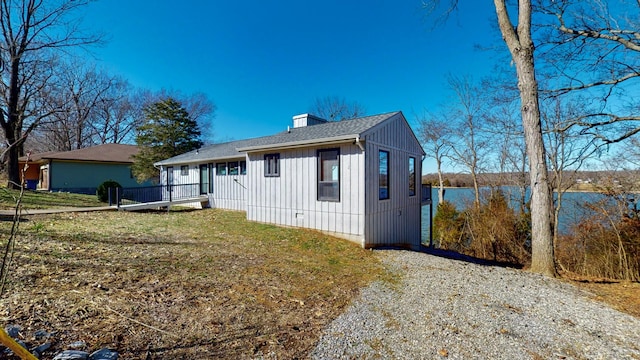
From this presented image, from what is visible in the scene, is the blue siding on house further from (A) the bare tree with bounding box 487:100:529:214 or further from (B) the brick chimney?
(A) the bare tree with bounding box 487:100:529:214

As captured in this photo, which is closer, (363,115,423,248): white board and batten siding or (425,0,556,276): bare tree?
(425,0,556,276): bare tree

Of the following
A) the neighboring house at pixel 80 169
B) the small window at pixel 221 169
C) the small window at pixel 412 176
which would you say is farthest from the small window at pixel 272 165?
the neighboring house at pixel 80 169

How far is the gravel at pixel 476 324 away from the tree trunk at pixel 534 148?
4.34ft

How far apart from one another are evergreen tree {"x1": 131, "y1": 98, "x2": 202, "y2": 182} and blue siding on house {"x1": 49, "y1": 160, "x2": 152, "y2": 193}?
215cm

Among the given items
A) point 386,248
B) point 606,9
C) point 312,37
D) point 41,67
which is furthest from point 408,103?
point 41,67

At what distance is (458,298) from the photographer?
4348 mm

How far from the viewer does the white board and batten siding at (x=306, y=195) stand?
793 cm

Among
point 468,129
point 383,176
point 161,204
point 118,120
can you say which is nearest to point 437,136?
point 468,129

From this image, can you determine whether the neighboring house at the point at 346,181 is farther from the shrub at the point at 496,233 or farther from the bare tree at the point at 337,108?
the bare tree at the point at 337,108

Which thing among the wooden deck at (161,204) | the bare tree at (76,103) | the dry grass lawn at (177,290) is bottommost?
the dry grass lawn at (177,290)

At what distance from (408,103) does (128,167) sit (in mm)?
22985

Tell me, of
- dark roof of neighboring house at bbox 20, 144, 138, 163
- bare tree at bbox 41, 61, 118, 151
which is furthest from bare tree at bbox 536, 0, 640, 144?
dark roof of neighboring house at bbox 20, 144, 138, 163

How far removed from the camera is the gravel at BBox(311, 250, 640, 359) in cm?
287

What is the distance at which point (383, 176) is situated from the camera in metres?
8.91
